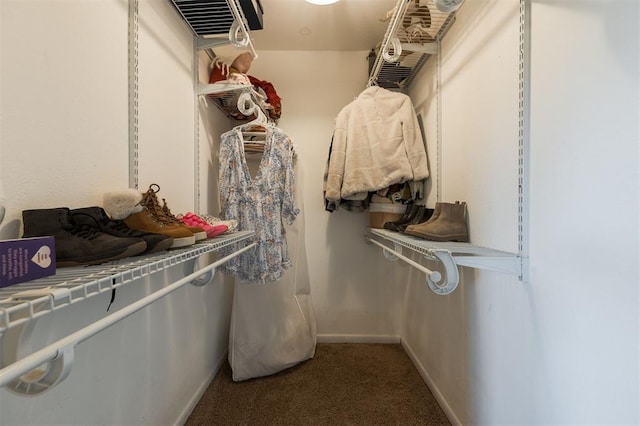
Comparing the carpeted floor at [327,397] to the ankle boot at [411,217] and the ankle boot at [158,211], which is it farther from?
the ankle boot at [158,211]

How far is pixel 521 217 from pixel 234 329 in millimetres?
1612

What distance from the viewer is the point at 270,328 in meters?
1.85

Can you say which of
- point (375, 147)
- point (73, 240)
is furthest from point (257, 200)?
point (73, 240)

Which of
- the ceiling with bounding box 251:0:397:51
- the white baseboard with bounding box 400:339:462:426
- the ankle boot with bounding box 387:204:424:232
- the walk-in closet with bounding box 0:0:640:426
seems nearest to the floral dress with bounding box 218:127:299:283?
the walk-in closet with bounding box 0:0:640:426

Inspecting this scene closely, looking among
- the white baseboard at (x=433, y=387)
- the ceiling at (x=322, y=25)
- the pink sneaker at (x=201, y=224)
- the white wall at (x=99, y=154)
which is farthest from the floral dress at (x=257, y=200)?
the white baseboard at (x=433, y=387)

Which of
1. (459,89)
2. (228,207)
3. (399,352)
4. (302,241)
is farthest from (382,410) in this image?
(459,89)

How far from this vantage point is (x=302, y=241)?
2.12 meters

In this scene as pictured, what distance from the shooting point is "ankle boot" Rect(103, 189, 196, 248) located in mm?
782

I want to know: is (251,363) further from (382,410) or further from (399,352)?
(399,352)

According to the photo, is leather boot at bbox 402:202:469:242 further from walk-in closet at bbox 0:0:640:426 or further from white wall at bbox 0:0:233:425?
white wall at bbox 0:0:233:425

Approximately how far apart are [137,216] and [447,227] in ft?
3.58

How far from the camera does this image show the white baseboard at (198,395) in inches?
53.0

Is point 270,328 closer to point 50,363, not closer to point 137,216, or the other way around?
point 137,216

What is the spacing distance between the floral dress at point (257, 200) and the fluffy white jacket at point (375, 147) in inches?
12.9
